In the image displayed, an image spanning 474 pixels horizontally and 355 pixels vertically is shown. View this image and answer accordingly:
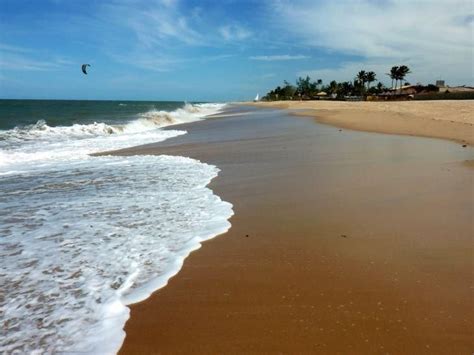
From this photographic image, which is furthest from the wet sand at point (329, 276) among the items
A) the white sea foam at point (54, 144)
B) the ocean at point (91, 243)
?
the white sea foam at point (54, 144)

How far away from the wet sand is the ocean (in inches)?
9.5

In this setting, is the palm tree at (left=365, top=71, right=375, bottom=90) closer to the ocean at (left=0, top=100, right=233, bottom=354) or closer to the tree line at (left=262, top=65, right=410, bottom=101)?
the tree line at (left=262, top=65, right=410, bottom=101)

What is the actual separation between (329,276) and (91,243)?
247 centimetres

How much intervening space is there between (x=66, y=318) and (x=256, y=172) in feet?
17.2

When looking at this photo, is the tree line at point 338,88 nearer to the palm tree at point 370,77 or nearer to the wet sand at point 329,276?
the palm tree at point 370,77

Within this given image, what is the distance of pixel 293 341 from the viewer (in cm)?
234

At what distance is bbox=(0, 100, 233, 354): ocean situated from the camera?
2.62 m

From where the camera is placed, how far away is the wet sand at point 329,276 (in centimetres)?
238

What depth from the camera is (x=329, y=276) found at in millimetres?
3148

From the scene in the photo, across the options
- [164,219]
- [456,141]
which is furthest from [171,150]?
[456,141]

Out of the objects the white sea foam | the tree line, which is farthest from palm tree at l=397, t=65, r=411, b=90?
the white sea foam

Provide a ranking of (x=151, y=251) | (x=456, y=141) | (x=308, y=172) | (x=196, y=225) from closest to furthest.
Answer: (x=151, y=251), (x=196, y=225), (x=308, y=172), (x=456, y=141)

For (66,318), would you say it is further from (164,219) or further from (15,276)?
(164,219)

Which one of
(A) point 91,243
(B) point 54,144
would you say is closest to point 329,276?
(A) point 91,243
